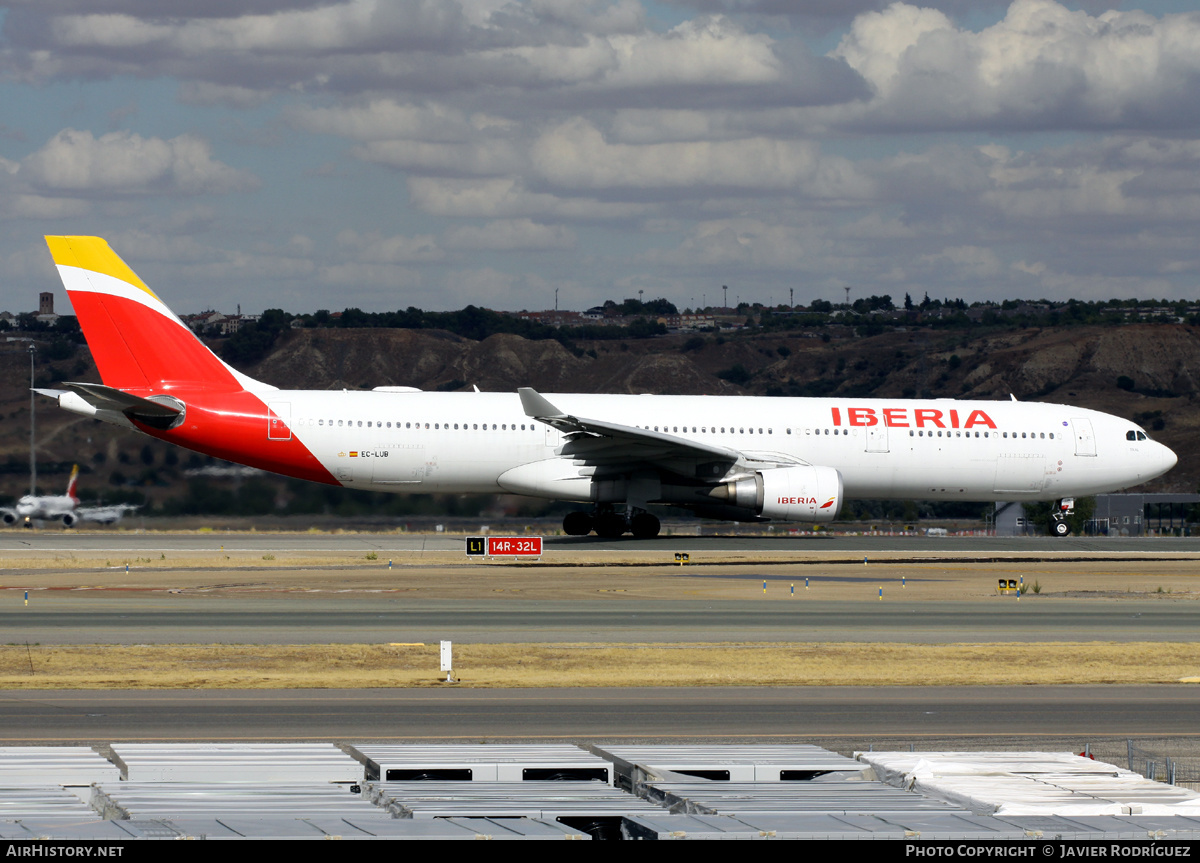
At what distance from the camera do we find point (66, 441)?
150 feet

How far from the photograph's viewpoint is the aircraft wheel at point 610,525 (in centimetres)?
4122

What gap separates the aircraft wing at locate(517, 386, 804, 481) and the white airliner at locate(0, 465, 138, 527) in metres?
15.9

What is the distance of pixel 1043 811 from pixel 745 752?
7.77ft

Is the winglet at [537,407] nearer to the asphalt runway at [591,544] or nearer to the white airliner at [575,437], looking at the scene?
the white airliner at [575,437]

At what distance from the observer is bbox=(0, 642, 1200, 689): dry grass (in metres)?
18.4

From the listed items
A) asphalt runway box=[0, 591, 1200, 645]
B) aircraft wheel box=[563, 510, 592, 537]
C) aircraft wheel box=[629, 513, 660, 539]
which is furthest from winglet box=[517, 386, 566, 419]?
asphalt runway box=[0, 591, 1200, 645]

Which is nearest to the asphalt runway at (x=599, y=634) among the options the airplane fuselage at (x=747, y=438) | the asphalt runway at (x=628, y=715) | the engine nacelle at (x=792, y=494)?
the asphalt runway at (x=628, y=715)

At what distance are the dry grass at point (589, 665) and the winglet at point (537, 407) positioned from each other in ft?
51.9

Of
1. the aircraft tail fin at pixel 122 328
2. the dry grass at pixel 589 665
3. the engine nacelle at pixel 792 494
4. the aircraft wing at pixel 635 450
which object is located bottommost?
the dry grass at pixel 589 665

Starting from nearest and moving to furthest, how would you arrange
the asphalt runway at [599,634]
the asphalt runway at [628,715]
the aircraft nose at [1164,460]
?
the asphalt runway at [628,715], the asphalt runway at [599,634], the aircraft nose at [1164,460]

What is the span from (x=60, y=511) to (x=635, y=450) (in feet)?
66.7

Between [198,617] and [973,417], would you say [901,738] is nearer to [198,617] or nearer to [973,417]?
[198,617]

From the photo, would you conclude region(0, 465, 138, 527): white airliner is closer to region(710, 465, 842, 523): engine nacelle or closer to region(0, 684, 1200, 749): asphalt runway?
region(710, 465, 842, 523): engine nacelle

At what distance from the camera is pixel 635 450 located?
1543 inches
